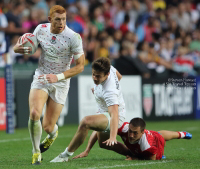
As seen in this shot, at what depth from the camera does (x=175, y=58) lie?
16875 millimetres

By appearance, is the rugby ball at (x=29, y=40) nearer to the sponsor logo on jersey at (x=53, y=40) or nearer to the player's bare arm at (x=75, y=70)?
the sponsor logo on jersey at (x=53, y=40)

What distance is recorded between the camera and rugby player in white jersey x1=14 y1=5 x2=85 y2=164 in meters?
6.46

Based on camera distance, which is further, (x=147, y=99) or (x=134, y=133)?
(x=147, y=99)

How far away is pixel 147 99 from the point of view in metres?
14.7

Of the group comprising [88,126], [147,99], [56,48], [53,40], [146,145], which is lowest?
[147,99]

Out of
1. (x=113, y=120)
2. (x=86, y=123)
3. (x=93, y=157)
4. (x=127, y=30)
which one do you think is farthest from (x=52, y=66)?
(x=127, y=30)

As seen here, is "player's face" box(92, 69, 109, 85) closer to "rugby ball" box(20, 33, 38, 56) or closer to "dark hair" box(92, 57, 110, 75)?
"dark hair" box(92, 57, 110, 75)

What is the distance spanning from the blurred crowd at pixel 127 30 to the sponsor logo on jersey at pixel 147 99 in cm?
43

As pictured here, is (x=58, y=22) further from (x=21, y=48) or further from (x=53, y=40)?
(x=21, y=48)

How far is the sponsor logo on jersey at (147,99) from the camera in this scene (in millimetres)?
14703

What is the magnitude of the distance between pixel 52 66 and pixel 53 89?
344 mm

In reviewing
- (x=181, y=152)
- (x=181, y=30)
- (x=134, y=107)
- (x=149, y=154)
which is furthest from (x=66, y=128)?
(x=181, y=30)

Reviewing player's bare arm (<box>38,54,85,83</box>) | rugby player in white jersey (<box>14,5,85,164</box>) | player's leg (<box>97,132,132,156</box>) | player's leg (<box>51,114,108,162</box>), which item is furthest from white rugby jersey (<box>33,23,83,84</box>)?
player's leg (<box>97,132,132,156</box>)

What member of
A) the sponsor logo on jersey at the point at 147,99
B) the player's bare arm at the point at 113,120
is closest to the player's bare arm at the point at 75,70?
the player's bare arm at the point at 113,120
